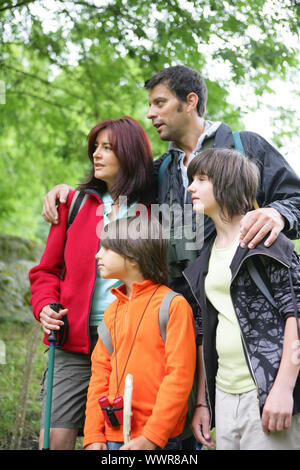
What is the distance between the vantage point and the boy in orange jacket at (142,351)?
208cm

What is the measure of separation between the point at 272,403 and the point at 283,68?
3.66 m

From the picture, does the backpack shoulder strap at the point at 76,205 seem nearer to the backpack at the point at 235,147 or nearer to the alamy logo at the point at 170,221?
the alamy logo at the point at 170,221

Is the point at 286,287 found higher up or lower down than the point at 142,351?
higher up

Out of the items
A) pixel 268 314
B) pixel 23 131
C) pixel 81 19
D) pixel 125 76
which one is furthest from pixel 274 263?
pixel 23 131

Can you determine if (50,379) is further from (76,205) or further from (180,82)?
(180,82)

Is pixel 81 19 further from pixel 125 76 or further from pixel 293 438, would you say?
pixel 293 438

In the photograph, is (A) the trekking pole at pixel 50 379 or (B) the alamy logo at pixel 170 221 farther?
(B) the alamy logo at pixel 170 221

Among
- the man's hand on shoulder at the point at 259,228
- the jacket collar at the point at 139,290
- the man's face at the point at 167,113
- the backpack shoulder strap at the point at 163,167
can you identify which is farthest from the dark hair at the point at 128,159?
the man's hand on shoulder at the point at 259,228

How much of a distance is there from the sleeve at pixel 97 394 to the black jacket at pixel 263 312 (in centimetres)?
50

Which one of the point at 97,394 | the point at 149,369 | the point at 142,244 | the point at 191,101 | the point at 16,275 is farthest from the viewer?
the point at 16,275

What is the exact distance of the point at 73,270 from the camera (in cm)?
271

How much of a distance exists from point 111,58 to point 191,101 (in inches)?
133

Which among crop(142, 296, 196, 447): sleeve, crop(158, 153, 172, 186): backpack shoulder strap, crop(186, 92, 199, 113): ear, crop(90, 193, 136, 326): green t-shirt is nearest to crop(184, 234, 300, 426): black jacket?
crop(142, 296, 196, 447): sleeve

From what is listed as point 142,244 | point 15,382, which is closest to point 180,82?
point 142,244
